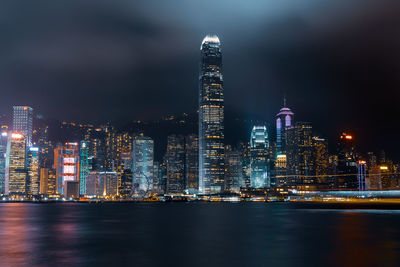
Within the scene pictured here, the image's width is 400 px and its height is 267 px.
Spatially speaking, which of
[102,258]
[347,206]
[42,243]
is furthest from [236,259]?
[347,206]

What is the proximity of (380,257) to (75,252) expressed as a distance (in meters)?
25.4

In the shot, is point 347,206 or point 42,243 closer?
point 42,243

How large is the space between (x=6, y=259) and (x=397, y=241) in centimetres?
3862

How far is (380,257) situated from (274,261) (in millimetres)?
8639

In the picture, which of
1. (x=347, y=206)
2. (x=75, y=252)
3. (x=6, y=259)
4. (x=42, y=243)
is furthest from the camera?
(x=347, y=206)

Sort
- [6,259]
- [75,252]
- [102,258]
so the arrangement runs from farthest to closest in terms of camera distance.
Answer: [75,252] < [102,258] < [6,259]

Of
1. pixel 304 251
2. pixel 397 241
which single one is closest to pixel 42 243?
pixel 304 251

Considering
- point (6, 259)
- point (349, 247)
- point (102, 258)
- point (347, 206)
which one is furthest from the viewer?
point (347, 206)

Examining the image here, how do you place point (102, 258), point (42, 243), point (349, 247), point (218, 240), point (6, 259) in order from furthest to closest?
point (218, 240) → point (42, 243) → point (349, 247) → point (102, 258) → point (6, 259)

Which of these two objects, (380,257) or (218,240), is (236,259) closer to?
(380,257)

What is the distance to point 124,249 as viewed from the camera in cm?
4388

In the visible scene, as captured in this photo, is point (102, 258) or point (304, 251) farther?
point (304, 251)

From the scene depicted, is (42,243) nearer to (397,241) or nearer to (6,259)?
(6,259)

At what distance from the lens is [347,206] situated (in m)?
166
